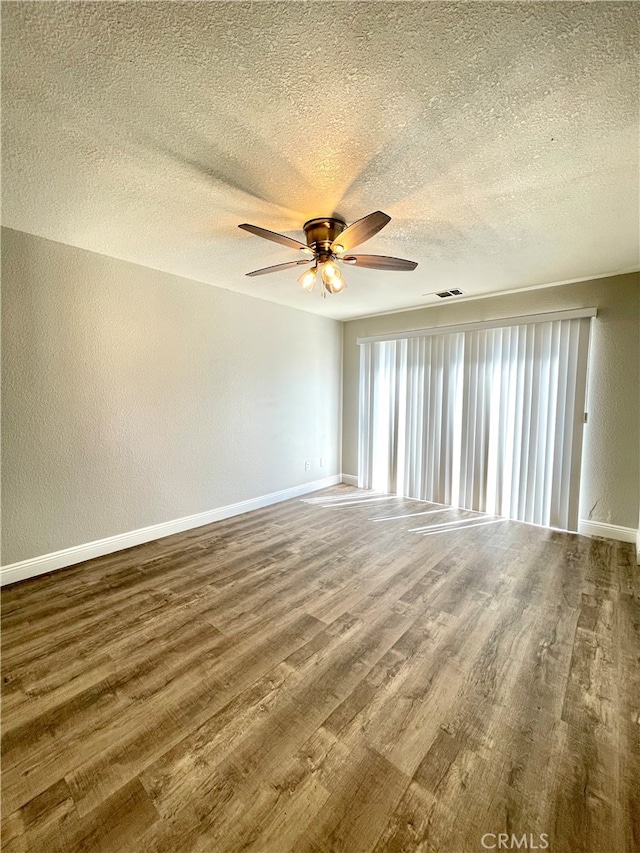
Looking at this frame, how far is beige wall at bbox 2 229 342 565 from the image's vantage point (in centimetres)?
242

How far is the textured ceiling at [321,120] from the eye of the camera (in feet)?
3.43

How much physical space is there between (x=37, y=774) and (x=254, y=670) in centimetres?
82

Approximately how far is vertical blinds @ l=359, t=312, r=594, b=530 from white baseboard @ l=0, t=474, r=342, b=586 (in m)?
1.72

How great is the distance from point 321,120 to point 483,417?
3244 mm

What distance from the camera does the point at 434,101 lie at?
51.0 inches

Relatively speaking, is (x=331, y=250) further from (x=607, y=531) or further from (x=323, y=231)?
(x=607, y=531)

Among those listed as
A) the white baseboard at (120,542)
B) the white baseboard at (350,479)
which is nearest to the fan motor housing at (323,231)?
the white baseboard at (120,542)

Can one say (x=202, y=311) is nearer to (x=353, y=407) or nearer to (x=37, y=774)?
(x=353, y=407)

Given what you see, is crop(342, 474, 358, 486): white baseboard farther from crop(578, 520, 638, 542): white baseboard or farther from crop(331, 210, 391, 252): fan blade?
crop(331, 210, 391, 252): fan blade

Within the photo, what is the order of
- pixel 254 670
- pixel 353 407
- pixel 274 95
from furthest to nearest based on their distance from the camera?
pixel 353 407 → pixel 254 670 → pixel 274 95

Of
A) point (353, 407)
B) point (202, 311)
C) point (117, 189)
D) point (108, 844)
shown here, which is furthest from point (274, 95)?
point (353, 407)

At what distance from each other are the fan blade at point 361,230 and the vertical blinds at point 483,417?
244 centimetres

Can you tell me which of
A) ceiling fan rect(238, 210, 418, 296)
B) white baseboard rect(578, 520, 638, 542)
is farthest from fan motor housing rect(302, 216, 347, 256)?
white baseboard rect(578, 520, 638, 542)

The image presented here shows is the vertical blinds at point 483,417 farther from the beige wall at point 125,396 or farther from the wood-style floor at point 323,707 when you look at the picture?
the beige wall at point 125,396
